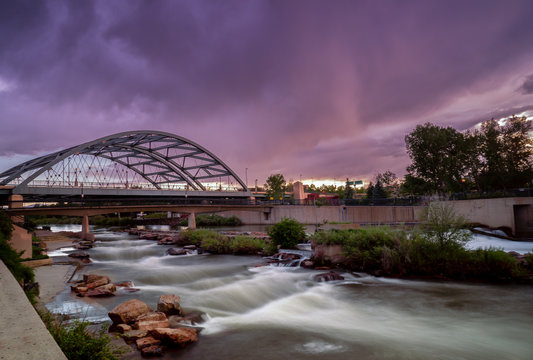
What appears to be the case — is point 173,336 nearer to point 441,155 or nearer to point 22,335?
point 22,335

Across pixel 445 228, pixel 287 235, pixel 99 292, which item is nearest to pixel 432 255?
pixel 445 228

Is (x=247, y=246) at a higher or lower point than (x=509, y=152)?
lower

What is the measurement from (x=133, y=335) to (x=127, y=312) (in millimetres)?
1330

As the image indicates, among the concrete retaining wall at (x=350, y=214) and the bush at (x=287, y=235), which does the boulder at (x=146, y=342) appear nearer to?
the bush at (x=287, y=235)

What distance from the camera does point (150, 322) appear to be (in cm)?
826

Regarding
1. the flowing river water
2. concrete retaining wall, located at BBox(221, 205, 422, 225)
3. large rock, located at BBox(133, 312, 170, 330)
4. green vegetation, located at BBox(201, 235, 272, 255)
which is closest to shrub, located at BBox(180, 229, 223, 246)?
green vegetation, located at BBox(201, 235, 272, 255)

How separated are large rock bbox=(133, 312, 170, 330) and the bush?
49.3 ft

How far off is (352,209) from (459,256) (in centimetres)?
3391

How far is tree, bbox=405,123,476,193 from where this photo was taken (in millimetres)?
56906

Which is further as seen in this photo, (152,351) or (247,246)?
(247,246)

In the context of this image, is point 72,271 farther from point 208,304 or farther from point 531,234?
point 531,234

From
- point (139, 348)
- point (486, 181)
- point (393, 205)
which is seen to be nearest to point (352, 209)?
point (393, 205)

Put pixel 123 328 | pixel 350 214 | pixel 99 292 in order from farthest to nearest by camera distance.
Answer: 1. pixel 350 214
2. pixel 99 292
3. pixel 123 328

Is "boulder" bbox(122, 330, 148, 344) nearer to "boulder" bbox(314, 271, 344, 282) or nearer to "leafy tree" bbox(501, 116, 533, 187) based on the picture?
"boulder" bbox(314, 271, 344, 282)
